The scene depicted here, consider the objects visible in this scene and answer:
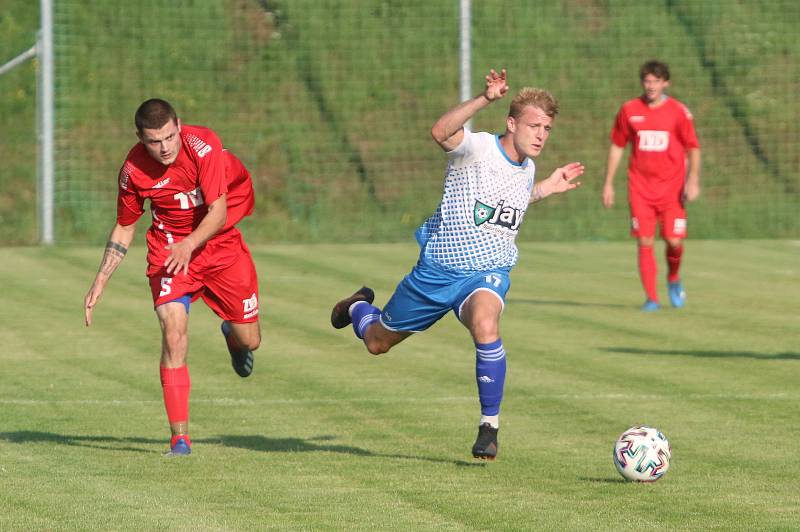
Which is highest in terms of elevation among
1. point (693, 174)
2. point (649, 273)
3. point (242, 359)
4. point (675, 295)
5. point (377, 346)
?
point (693, 174)

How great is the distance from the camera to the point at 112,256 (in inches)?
376

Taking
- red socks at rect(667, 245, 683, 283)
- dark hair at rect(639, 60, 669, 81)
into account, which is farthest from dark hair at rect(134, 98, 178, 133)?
red socks at rect(667, 245, 683, 283)

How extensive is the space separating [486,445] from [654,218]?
28.2ft

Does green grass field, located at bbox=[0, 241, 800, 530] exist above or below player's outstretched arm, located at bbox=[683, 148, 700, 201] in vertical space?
below

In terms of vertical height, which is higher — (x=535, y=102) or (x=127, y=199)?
(x=535, y=102)

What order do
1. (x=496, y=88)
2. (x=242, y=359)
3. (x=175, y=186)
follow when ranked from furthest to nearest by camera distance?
1. (x=242, y=359)
2. (x=175, y=186)
3. (x=496, y=88)

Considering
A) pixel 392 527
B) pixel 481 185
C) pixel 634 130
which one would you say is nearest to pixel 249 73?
pixel 634 130

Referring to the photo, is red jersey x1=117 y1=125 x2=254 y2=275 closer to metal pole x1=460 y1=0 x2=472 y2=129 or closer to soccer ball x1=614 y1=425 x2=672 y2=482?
soccer ball x1=614 y1=425 x2=672 y2=482

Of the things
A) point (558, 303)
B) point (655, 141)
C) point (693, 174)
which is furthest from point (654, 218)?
point (558, 303)

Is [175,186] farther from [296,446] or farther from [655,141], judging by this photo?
[655,141]

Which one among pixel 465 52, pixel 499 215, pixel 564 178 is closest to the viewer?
pixel 499 215

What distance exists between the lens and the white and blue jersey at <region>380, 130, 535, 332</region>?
9.15 metres

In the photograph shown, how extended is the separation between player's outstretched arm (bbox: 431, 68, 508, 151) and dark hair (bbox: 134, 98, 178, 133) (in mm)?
1412

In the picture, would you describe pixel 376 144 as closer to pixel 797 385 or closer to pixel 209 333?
pixel 209 333
